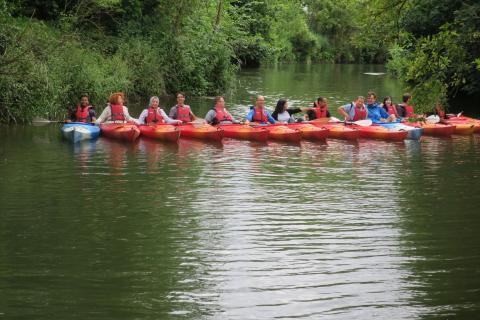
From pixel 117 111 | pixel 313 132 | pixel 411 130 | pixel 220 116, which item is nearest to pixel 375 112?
pixel 411 130

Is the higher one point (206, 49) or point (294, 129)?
point (206, 49)

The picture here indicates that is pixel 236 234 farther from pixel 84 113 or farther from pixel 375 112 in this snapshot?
pixel 375 112

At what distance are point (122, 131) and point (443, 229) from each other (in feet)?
29.3

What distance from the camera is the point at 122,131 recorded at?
16938 mm

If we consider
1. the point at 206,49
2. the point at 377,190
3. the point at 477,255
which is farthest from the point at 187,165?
the point at 206,49

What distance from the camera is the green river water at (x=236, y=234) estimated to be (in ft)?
22.1

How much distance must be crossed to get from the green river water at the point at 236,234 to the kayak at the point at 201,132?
1.22m

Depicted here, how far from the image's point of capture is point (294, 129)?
17.7m

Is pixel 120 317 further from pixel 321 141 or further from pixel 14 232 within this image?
pixel 321 141

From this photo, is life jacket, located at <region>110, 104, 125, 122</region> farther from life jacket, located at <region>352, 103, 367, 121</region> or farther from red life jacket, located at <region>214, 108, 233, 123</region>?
life jacket, located at <region>352, 103, 367, 121</region>

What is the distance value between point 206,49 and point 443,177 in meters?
16.6

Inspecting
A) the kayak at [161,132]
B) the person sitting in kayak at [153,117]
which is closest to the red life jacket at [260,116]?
the person sitting in kayak at [153,117]

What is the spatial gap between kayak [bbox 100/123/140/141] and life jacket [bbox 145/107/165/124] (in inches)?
26.8

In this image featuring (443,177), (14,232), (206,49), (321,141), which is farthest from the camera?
(206,49)
